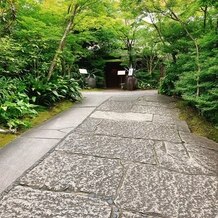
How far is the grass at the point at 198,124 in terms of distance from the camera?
4.80 metres

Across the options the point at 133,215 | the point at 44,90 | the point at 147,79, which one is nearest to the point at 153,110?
the point at 44,90

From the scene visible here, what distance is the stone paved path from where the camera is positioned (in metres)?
2.17

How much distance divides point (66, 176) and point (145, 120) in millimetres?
3160

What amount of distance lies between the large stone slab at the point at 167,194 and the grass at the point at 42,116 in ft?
6.84

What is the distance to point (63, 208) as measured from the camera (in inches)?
84.1

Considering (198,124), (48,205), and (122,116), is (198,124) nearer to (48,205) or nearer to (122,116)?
(122,116)

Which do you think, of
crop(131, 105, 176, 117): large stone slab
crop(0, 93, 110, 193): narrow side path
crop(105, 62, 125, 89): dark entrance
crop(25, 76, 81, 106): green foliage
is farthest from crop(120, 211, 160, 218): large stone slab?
crop(105, 62, 125, 89): dark entrance

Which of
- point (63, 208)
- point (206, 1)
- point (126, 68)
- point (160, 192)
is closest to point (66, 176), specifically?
point (63, 208)

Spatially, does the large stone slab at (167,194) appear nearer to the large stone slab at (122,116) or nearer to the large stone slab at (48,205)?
the large stone slab at (48,205)

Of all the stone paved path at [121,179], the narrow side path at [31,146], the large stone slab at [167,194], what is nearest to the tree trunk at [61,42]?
the narrow side path at [31,146]

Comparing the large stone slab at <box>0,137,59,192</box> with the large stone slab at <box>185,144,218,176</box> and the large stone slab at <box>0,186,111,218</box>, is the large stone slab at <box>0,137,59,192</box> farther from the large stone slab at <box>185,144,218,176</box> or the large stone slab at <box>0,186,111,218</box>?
the large stone slab at <box>185,144,218,176</box>

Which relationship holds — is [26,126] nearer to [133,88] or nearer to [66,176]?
[66,176]

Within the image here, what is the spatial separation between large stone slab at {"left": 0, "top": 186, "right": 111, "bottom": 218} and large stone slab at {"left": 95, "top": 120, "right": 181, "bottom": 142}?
6.98ft

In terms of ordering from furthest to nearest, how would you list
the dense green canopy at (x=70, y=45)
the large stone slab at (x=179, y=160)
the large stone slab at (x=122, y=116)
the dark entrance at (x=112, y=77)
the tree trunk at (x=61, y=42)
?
the dark entrance at (x=112, y=77) < the tree trunk at (x=61, y=42) < the large stone slab at (x=122, y=116) < the dense green canopy at (x=70, y=45) < the large stone slab at (x=179, y=160)
